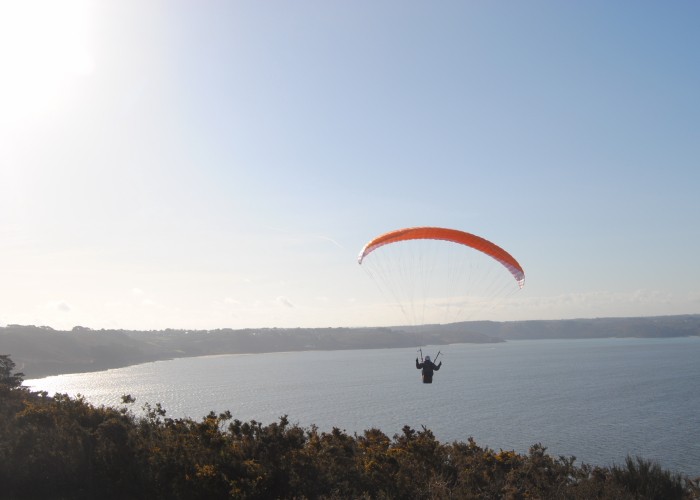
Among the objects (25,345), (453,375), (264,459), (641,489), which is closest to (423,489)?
(264,459)

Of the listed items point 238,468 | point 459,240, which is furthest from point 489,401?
point 238,468

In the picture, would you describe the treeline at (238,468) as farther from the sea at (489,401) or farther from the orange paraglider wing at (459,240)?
the sea at (489,401)

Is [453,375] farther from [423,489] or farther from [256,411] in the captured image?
[423,489]

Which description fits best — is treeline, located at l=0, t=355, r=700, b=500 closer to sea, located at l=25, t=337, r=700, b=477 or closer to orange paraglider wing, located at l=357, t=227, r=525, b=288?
orange paraglider wing, located at l=357, t=227, r=525, b=288

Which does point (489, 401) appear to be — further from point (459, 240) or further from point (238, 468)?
point (238, 468)

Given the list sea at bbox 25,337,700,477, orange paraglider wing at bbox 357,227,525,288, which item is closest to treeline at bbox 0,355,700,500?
orange paraglider wing at bbox 357,227,525,288

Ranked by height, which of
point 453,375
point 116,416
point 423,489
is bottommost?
point 453,375
